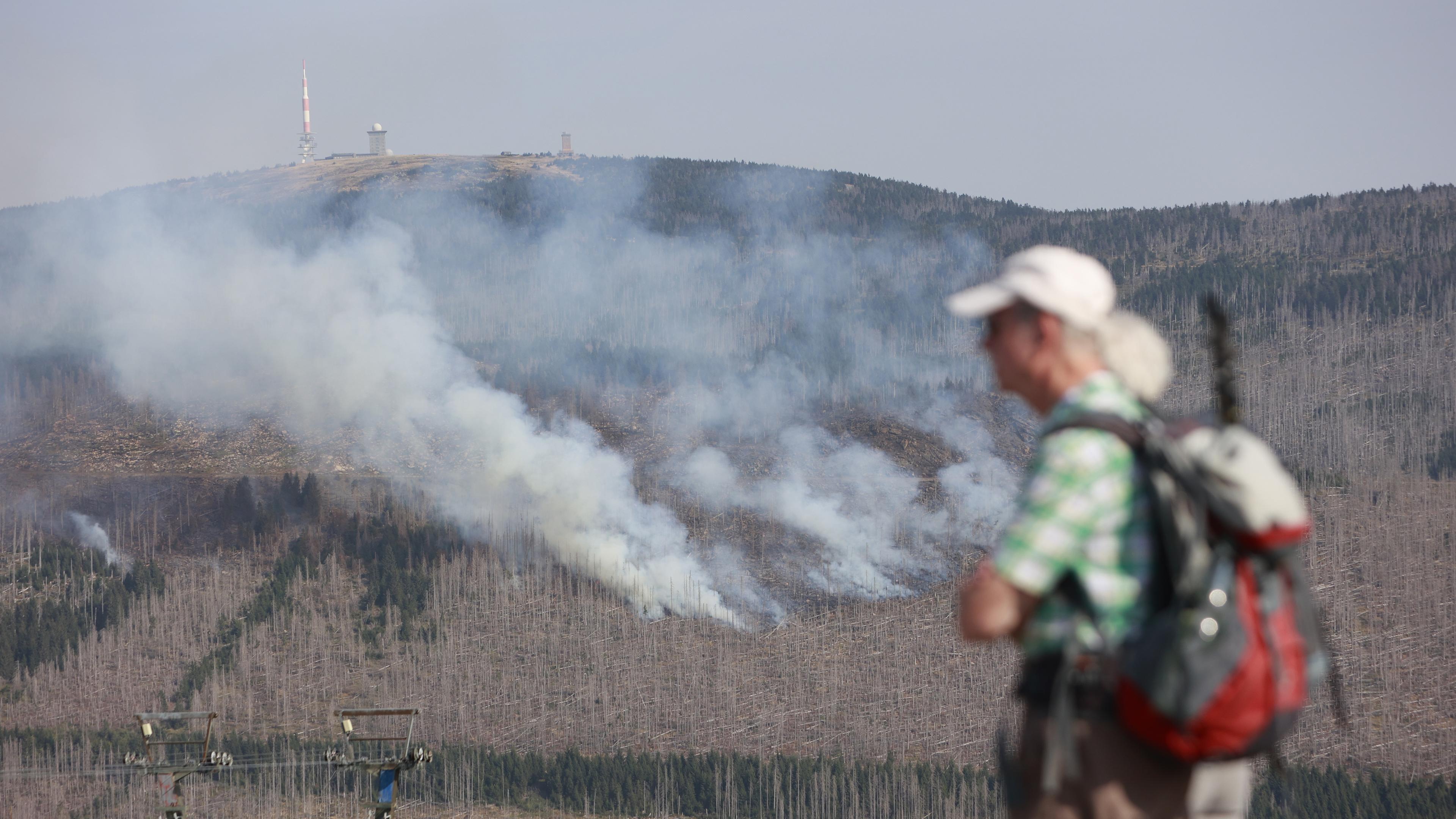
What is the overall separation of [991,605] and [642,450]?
135122 mm

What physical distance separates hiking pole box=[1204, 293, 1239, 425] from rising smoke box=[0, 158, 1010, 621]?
11202cm

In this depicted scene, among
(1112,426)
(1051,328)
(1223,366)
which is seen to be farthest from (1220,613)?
(1051,328)

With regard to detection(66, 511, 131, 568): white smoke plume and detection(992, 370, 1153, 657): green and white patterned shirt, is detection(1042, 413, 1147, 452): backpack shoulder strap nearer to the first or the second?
detection(992, 370, 1153, 657): green and white patterned shirt

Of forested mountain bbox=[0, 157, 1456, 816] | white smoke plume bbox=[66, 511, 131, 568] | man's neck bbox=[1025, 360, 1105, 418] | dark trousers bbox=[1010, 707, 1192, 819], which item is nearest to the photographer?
dark trousers bbox=[1010, 707, 1192, 819]

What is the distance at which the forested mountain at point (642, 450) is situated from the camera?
94562 millimetres

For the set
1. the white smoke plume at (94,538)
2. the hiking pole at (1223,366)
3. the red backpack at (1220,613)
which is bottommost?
the red backpack at (1220,613)

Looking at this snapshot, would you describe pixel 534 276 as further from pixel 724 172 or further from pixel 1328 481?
pixel 1328 481

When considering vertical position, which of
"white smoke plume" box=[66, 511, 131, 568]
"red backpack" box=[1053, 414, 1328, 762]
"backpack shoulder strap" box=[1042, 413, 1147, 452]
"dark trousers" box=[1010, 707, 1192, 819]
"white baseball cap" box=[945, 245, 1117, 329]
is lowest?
"dark trousers" box=[1010, 707, 1192, 819]

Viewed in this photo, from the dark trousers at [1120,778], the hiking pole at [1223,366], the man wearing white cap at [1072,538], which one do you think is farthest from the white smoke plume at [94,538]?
the hiking pole at [1223,366]

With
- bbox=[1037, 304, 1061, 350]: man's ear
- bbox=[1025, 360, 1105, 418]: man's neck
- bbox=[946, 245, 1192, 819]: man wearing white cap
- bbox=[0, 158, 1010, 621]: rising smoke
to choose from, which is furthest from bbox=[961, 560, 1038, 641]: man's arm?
bbox=[0, 158, 1010, 621]: rising smoke

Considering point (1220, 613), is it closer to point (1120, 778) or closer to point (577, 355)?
point (1120, 778)

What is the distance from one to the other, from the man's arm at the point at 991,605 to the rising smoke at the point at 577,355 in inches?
4414

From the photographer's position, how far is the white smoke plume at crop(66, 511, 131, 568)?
11162cm

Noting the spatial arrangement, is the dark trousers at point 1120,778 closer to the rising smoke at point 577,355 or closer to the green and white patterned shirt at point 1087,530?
the green and white patterned shirt at point 1087,530
